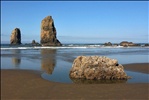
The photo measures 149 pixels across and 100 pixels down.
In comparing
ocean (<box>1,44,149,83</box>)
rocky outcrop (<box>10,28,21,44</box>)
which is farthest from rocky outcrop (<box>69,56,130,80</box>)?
rocky outcrop (<box>10,28,21,44</box>)

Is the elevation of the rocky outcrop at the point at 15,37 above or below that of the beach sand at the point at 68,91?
above

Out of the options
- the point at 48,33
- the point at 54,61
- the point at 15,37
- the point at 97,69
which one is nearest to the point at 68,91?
the point at 97,69

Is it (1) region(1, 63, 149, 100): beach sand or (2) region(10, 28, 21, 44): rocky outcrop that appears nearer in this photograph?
(1) region(1, 63, 149, 100): beach sand

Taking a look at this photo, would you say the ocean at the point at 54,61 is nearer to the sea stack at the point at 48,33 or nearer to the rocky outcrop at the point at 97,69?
the rocky outcrop at the point at 97,69

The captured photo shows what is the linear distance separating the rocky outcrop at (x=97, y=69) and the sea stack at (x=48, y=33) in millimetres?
89325

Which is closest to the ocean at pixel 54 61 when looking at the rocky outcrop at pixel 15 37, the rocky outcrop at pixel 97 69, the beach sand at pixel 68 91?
the rocky outcrop at pixel 97 69

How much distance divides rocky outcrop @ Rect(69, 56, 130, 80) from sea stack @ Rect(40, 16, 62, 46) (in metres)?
89.3

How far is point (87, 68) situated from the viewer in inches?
559

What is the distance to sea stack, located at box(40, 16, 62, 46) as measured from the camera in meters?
105

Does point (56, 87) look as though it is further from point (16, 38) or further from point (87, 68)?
point (16, 38)

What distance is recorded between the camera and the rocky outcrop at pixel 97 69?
45.7ft

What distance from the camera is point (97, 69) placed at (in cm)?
1402

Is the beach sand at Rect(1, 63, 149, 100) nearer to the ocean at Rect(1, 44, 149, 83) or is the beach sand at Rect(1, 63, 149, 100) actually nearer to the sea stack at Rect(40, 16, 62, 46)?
the ocean at Rect(1, 44, 149, 83)

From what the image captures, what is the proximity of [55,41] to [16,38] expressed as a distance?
98.4 ft
